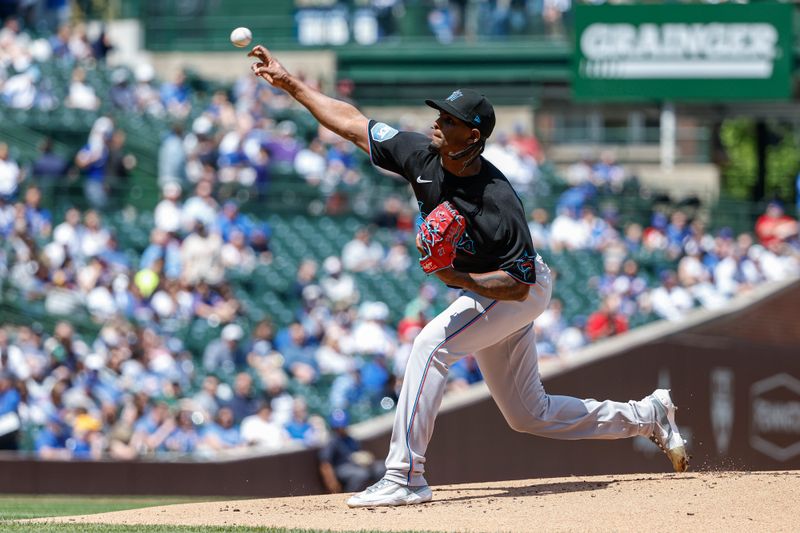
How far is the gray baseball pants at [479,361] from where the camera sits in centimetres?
630

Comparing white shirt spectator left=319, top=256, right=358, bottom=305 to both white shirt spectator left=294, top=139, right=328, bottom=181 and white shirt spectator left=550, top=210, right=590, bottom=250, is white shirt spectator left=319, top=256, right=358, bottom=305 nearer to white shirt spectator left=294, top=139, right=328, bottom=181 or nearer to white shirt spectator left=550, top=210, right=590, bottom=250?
white shirt spectator left=294, top=139, right=328, bottom=181

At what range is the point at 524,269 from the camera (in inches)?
243

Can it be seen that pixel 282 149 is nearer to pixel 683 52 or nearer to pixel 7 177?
pixel 7 177

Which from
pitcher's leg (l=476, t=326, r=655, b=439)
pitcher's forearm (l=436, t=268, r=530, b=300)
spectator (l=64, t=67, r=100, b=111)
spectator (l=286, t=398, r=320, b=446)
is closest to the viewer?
pitcher's forearm (l=436, t=268, r=530, b=300)

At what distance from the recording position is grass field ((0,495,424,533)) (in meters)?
5.93

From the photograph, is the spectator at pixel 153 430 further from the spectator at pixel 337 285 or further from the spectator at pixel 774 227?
the spectator at pixel 774 227

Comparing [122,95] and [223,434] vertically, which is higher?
[122,95]

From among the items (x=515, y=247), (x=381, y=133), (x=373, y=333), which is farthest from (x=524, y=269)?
(x=373, y=333)

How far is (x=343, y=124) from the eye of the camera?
6535 mm

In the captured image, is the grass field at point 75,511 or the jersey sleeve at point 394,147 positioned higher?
the jersey sleeve at point 394,147

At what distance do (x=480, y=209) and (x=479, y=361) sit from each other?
33.4 inches

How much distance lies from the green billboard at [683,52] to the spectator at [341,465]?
10.2 m

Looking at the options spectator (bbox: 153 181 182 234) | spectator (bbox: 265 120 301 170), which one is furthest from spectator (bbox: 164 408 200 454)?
spectator (bbox: 265 120 301 170)

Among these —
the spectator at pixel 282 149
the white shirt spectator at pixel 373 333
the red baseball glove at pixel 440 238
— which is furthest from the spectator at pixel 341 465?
the spectator at pixel 282 149
